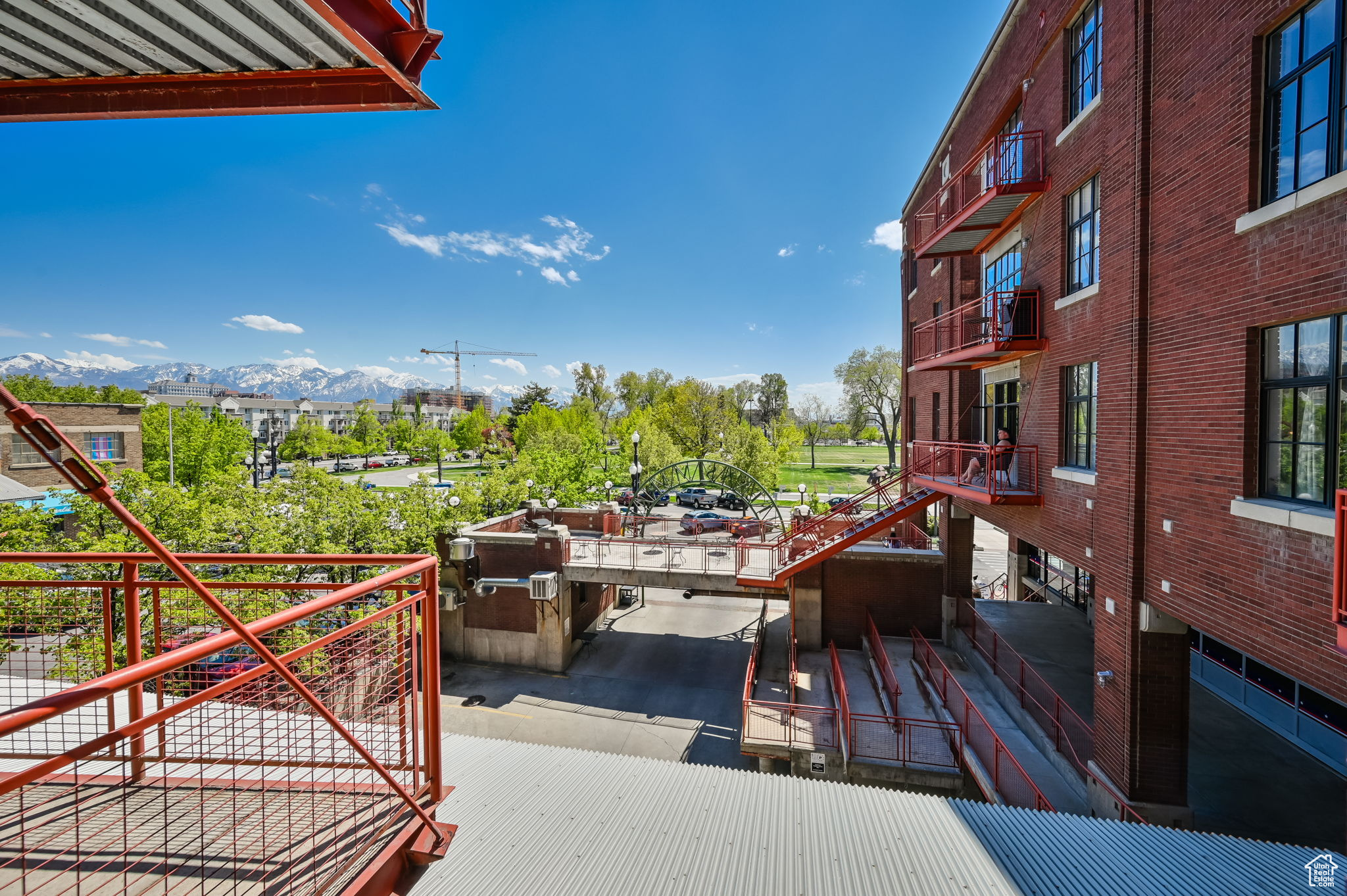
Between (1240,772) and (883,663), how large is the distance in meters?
6.37

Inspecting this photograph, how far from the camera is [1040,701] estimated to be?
36.5 feet

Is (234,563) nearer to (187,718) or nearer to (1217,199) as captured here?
(187,718)

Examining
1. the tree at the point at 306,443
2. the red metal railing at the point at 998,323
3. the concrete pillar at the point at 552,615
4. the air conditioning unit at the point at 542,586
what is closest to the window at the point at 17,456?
the concrete pillar at the point at 552,615

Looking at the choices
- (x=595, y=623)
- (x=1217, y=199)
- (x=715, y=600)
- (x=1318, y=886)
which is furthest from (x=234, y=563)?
(x=715, y=600)

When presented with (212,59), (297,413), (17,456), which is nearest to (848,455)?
(17,456)

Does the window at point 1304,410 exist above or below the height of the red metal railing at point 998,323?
below

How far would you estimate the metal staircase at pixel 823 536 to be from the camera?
544 inches

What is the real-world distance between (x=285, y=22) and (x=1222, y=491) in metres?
9.41

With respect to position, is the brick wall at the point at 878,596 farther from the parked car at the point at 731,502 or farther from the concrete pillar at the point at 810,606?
the parked car at the point at 731,502

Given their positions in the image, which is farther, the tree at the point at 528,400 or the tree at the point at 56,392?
the tree at the point at 528,400

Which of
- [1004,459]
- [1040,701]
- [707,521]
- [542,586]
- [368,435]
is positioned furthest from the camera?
[368,435]

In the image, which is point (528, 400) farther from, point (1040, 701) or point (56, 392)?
point (1040, 701)

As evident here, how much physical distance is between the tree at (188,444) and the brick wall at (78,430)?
117 cm

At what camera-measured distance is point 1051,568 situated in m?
18.5
